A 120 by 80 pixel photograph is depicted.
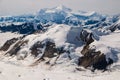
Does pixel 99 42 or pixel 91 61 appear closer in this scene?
pixel 91 61

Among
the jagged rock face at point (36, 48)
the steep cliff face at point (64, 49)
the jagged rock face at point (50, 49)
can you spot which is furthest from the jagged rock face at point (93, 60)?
the jagged rock face at point (36, 48)

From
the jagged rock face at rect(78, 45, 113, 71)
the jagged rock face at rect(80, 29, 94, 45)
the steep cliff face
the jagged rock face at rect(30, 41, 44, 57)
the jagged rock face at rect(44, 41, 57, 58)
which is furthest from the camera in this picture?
the jagged rock face at rect(80, 29, 94, 45)

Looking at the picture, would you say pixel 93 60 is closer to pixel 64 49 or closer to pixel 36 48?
pixel 64 49

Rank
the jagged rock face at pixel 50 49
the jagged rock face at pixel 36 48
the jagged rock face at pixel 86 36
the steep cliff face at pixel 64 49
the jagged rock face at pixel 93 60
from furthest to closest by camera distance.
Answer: the jagged rock face at pixel 86 36, the jagged rock face at pixel 36 48, the jagged rock face at pixel 50 49, the steep cliff face at pixel 64 49, the jagged rock face at pixel 93 60

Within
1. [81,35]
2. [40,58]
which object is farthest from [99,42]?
[40,58]

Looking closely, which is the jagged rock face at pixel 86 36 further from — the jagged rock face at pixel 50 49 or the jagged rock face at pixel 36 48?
the jagged rock face at pixel 36 48

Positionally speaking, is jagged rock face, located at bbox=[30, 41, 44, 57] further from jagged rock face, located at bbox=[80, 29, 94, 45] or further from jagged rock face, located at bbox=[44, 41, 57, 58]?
jagged rock face, located at bbox=[80, 29, 94, 45]

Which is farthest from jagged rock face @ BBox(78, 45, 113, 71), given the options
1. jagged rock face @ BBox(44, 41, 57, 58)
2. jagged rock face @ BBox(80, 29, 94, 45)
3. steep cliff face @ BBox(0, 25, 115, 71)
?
jagged rock face @ BBox(44, 41, 57, 58)

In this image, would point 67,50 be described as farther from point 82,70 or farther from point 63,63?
point 82,70
